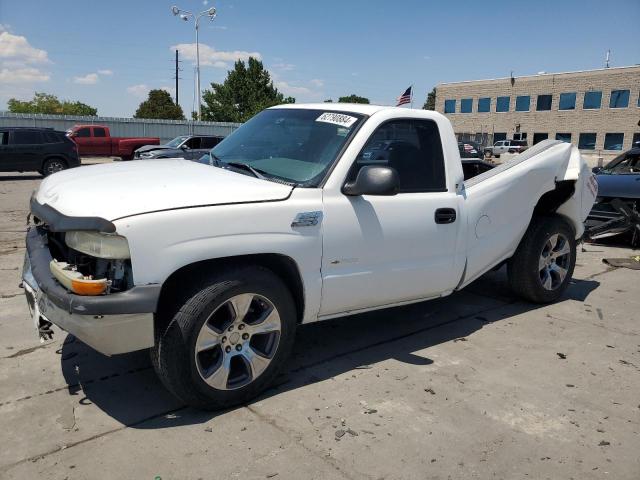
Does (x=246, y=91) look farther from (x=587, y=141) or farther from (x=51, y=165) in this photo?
(x=51, y=165)

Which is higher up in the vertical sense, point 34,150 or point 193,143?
point 193,143

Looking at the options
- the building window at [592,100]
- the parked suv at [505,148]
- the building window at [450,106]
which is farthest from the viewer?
the building window at [450,106]

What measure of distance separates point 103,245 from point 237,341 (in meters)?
0.93

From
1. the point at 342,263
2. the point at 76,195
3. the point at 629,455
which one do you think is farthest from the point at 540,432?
the point at 76,195

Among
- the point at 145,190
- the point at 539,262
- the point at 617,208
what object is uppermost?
the point at 145,190

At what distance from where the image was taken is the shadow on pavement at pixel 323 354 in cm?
316

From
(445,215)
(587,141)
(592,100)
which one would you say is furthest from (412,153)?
(587,141)

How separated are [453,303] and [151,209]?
353 centimetres

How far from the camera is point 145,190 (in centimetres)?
294

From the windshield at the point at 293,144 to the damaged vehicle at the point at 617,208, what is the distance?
18.7ft

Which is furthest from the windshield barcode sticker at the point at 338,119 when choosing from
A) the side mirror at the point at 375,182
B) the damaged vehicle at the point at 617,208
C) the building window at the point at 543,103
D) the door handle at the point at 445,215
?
the building window at the point at 543,103

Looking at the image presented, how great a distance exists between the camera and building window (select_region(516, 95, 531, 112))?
199ft

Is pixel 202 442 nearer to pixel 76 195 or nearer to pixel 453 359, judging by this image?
pixel 76 195

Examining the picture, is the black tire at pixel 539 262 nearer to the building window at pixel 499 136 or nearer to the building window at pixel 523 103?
the building window at pixel 523 103
